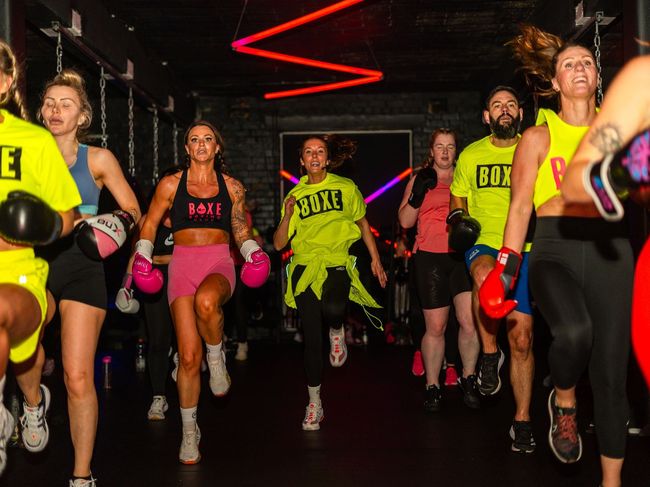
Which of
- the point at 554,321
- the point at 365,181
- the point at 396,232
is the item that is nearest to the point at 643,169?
the point at 554,321

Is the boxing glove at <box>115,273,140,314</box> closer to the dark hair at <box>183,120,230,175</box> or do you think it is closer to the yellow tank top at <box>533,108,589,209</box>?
the dark hair at <box>183,120,230,175</box>

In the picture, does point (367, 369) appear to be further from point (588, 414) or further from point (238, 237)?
point (238, 237)

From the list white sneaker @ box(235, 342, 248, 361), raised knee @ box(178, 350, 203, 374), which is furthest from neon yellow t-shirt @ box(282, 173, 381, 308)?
white sneaker @ box(235, 342, 248, 361)

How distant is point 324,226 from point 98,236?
1901mm

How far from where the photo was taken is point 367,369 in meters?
6.94

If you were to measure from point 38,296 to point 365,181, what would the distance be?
761cm

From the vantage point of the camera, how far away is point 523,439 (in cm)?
393

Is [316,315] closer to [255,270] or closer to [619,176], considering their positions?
[255,270]

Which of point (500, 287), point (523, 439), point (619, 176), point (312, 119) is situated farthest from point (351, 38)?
point (619, 176)

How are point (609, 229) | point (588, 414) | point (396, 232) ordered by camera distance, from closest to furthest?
point (609, 229) < point (588, 414) < point (396, 232)

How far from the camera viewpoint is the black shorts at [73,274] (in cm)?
317

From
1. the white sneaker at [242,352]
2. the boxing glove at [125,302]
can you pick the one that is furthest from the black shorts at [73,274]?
the white sneaker at [242,352]

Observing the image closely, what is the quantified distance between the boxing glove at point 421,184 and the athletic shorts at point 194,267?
1467 mm

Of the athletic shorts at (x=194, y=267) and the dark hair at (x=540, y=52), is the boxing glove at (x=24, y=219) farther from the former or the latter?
the dark hair at (x=540, y=52)
